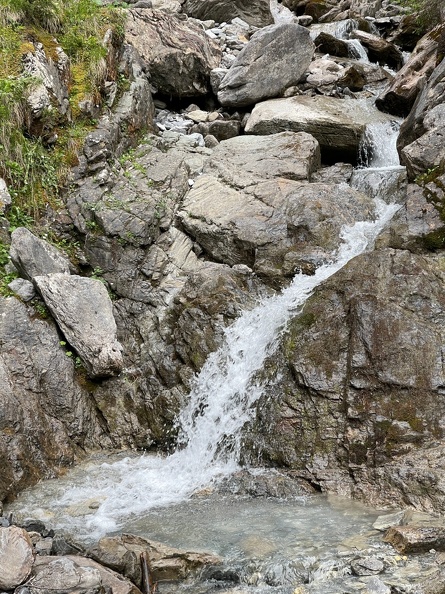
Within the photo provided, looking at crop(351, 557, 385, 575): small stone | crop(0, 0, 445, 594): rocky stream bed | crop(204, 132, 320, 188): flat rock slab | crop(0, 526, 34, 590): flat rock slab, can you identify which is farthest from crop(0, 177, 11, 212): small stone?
crop(351, 557, 385, 575): small stone

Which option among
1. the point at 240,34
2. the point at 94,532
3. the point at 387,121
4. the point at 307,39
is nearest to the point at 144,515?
the point at 94,532

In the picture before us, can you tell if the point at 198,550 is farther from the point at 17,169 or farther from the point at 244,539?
the point at 17,169

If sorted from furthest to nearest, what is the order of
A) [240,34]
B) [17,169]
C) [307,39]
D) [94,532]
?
[240,34]
[307,39]
[17,169]
[94,532]

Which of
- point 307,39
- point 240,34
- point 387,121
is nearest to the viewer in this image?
point 387,121

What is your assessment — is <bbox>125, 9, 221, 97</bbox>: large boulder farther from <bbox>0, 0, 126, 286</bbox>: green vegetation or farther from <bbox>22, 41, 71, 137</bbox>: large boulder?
<bbox>22, 41, 71, 137</bbox>: large boulder

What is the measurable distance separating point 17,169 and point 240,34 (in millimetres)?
11010

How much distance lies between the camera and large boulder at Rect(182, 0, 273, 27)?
61.4 ft

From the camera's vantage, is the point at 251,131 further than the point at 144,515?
Yes

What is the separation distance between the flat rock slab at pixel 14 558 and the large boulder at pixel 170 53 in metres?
12.2

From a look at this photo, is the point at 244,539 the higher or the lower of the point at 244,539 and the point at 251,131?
the lower

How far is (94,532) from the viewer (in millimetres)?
5695

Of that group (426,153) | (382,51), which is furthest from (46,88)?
(382,51)

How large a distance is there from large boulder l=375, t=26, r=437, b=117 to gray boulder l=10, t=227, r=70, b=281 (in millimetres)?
8647

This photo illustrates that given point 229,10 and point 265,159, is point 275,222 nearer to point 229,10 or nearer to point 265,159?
point 265,159
